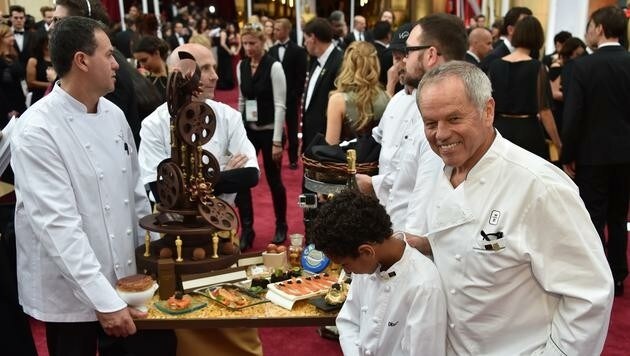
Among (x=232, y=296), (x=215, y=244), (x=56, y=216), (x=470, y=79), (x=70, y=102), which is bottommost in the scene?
(x=232, y=296)

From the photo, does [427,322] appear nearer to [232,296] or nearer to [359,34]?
[232,296]

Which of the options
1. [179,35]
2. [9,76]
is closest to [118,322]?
[9,76]

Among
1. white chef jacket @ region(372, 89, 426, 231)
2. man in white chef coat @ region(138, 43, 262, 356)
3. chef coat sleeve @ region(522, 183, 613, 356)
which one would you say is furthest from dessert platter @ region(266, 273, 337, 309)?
chef coat sleeve @ region(522, 183, 613, 356)

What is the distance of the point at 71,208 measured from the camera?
2.12m

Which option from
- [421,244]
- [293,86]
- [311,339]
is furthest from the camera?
[293,86]

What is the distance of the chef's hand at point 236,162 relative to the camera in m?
2.85

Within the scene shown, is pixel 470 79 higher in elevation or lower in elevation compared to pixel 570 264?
higher

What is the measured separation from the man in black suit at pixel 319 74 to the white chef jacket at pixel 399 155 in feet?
7.02

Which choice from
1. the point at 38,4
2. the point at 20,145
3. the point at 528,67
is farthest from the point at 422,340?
the point at 38,4

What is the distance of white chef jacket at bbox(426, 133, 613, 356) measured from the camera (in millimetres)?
1526

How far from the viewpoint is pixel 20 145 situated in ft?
6.91

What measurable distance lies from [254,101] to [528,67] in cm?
198

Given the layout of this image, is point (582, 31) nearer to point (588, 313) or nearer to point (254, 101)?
point (254, 101)

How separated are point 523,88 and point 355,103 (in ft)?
4.13
